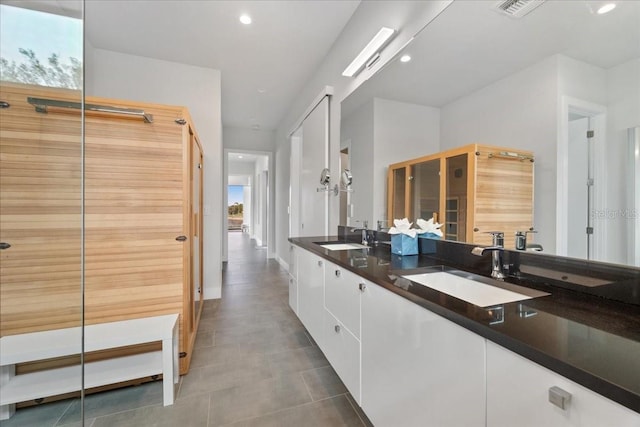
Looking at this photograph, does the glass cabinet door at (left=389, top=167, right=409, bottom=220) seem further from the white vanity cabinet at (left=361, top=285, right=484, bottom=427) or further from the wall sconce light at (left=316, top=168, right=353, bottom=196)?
the white vanity cabinet at (left=361, top=285, right=484, bottom=427)

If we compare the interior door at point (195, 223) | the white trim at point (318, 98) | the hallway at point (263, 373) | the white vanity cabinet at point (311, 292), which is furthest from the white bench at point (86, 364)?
the white trim at point (318, 98)

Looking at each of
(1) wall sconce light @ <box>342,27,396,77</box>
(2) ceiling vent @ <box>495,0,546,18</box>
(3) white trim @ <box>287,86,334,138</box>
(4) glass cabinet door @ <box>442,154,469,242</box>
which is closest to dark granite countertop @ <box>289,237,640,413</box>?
(4) glass cabinet door @ <box>442,154,469,242</box>

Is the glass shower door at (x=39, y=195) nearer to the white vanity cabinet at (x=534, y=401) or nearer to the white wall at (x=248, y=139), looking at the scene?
the white vanity cabinet at (x=534, y=401)

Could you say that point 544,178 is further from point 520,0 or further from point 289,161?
point 289,161

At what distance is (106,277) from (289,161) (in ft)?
11.3

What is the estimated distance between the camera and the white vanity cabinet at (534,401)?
17.3 inches

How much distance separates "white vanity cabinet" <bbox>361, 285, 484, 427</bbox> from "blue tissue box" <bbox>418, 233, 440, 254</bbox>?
63 centimetres

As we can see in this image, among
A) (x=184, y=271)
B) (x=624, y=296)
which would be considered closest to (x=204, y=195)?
(x=184, y=271)

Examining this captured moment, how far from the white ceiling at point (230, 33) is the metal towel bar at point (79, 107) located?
1387 millimetres

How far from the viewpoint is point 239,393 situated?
165 centimetres

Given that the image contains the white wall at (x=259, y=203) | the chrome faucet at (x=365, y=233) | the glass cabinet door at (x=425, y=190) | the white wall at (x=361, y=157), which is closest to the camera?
the glass cabinet door at (x=425, y=190)

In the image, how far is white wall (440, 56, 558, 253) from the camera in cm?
103

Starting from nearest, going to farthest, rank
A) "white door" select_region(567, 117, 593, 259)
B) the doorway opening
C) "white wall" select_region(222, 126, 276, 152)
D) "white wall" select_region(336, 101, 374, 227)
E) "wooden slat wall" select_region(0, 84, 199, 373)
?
1. "white door" select_region(567, 117, 593, 259)
2. "wooden slat wall" select_region(0, 84, 199, 373)
3. "white wall" select_region(336, 101, 374, 227)
4. "white wall" select_region(222, 126, 276, 152)
5. the doorway opening

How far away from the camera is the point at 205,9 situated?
2.40 metres
